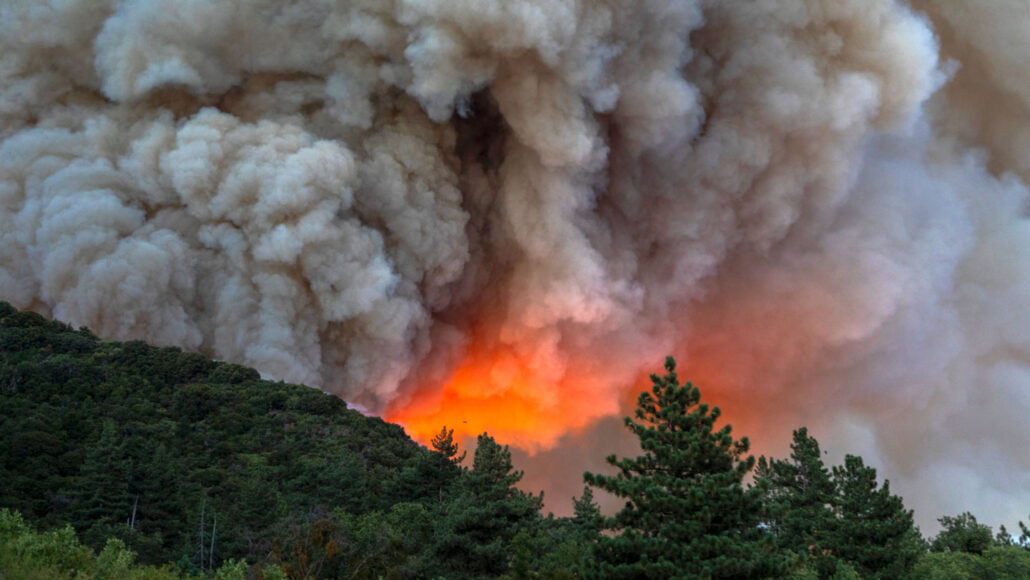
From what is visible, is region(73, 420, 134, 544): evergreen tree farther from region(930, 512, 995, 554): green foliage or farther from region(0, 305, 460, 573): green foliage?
region(930, 512, 995, 554): green foliage

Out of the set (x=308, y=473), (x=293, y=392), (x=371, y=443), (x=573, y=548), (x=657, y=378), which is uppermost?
(x=293, y=392)

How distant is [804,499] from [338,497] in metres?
20.0

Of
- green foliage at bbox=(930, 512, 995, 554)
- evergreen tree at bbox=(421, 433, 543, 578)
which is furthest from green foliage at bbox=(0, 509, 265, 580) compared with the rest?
green foliage at bbox=(930, 512, 995, 554)

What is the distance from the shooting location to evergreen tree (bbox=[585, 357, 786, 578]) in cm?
1555

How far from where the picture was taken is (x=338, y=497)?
38.2m

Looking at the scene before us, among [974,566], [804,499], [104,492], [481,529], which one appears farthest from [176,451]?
[974,566]

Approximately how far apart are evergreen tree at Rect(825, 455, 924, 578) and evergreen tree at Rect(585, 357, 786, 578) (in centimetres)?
861

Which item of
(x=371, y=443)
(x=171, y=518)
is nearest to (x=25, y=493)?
(x=171, y=518)

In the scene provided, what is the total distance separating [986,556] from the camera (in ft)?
98.8

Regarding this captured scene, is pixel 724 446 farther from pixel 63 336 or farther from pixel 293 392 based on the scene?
pixel 63 336

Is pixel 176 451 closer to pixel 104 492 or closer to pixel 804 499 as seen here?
pixel 104 492

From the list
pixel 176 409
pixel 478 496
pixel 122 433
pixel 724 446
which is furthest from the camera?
pixel 176 409

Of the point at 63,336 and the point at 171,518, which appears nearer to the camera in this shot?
the point at 171,518

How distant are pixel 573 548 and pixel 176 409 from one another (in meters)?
31.6
